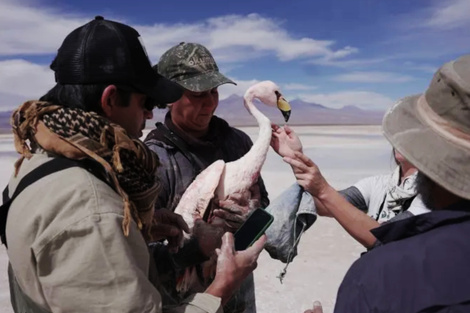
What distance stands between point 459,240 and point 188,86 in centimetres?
214

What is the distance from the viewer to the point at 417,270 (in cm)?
147

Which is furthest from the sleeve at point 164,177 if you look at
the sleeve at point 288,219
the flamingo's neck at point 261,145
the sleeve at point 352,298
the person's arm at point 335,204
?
the sleeve at point 352,298

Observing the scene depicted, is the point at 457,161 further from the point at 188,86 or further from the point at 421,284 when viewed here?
the point at 188,86

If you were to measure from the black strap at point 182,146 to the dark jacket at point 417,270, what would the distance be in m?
1.82

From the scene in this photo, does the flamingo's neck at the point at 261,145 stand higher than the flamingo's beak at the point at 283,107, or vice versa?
the flamingo's beak at the point at 283,107

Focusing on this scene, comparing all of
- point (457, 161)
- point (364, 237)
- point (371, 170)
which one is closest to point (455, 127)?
point (457, 161)

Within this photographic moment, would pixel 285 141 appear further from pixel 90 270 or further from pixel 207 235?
pixel 90 270

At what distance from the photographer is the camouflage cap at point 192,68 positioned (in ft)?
10.5

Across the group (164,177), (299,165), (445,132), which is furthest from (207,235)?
(445,132)

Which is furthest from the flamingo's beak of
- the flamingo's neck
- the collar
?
the collar

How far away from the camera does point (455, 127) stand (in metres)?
1.54

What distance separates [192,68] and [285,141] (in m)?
0.86

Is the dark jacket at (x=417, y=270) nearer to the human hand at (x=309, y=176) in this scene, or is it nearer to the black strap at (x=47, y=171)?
the black strap at (x=47, y=171)

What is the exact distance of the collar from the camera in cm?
154
